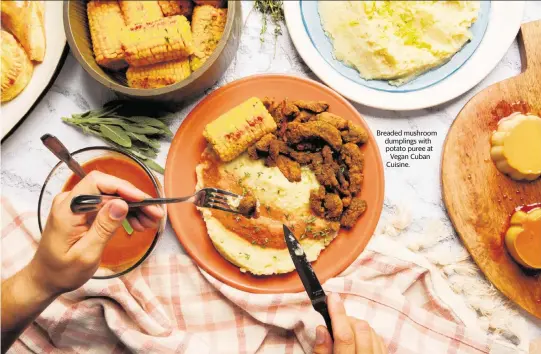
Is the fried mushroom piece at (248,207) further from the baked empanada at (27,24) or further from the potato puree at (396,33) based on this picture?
the baked empanada at (27,24)

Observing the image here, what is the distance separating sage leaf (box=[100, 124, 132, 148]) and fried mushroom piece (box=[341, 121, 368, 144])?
105 centimetres

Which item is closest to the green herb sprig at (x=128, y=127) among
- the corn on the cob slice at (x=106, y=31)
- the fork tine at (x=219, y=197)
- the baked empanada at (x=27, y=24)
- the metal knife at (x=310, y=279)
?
the corn on the cob slice at (x=106, y=31)

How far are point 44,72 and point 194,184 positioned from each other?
0.91m

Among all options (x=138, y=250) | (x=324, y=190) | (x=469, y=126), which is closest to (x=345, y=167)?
(x=324, y=190)

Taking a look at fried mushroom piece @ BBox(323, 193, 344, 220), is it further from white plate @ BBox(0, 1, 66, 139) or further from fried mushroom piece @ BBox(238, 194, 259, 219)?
white plate @ BBox(0, 1, 66, 139)

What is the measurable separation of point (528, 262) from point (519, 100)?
82 cm

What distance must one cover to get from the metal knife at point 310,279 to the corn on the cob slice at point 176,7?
123cm

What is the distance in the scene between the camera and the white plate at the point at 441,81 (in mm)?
2508

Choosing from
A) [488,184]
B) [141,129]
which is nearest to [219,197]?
[141,129]

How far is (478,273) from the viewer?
8.18 ft

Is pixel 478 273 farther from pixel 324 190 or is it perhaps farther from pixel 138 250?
pixel 138 250

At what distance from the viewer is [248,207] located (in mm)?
2314

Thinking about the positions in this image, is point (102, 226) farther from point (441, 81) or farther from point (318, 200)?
point (441, 81)

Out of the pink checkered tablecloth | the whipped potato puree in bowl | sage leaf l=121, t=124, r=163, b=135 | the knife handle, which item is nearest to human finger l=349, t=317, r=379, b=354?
the knife handle
